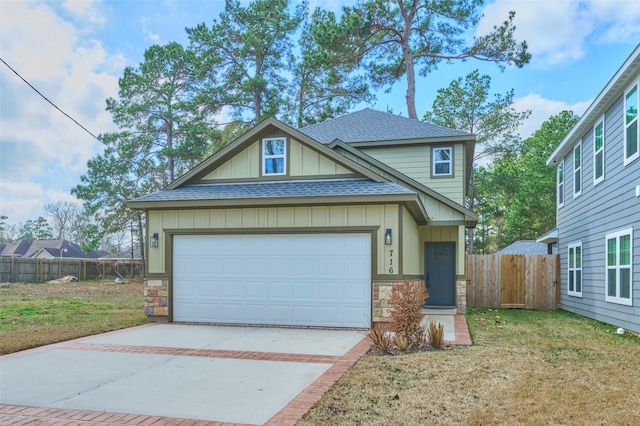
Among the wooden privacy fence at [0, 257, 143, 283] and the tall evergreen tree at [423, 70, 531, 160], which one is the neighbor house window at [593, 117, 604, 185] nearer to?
the tall evergreen tree at [423, 70, 531, 160]

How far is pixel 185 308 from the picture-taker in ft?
36.5

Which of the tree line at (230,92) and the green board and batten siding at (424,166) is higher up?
the tree line at (230,92)

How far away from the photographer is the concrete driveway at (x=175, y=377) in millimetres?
4820

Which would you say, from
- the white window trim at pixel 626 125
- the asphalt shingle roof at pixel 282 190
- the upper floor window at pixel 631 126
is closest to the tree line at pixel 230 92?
the asphalt shingle roof at pixel 282 190

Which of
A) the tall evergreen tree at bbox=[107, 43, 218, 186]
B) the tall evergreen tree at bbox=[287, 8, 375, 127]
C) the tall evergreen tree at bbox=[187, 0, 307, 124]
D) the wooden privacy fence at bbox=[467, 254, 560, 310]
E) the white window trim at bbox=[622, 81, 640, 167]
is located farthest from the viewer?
the tall evergreen tree at bbox=[107, 43, 218, 186]

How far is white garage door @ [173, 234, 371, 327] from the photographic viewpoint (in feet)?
33.9

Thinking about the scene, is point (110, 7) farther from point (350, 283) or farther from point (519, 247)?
point (519, 247)

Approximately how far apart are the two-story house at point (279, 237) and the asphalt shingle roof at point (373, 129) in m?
3.86

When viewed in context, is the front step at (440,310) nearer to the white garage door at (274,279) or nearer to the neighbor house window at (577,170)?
the white garage door at (274,279)

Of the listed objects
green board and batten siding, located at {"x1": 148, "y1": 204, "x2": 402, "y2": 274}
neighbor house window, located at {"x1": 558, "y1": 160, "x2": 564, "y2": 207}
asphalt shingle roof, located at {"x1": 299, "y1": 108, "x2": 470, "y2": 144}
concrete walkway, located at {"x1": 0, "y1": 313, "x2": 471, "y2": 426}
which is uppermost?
asphalt shingle roof, located at {"x1": 299, "y1": 108, "x2": 470, "y2": 144}

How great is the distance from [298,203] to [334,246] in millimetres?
1144

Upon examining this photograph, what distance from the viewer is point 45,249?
49.9m

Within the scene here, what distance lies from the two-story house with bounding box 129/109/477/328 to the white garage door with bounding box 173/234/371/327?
0.02 m

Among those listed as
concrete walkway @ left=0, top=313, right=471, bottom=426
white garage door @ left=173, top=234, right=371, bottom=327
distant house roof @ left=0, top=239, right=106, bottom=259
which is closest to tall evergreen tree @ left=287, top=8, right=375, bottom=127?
white garage door @ left=173, top=234, right=371, bottom=327
